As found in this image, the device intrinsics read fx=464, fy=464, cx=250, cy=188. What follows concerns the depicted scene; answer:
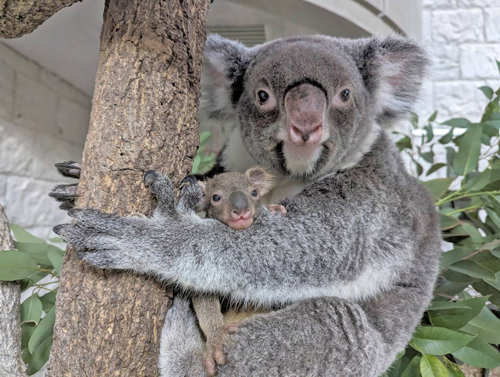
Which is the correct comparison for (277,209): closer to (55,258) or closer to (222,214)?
(222,214)

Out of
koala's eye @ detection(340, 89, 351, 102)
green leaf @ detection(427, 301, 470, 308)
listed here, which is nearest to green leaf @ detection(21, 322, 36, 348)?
koala's eye @ detection(340, 89, 351, 102)

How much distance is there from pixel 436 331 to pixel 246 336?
0.66 metres

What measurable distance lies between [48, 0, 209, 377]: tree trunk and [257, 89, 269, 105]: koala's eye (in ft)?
0.93

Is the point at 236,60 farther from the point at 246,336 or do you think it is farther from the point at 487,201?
the point at 487,201

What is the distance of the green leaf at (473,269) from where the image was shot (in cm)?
153

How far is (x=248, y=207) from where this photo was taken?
1224 millimetres

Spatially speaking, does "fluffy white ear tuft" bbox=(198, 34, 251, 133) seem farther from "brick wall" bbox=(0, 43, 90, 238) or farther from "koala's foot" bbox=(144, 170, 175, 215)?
"brick wall" bbox=(0, 43, 90, 238)

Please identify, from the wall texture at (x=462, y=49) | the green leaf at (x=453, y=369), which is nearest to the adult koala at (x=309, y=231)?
the green leaf at (x=453, y=369)

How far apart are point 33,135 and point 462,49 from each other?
9.67ft

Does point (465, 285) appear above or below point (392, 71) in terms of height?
below

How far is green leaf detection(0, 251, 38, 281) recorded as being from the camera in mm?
1216

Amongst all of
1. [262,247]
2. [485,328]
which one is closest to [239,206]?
[262,247]

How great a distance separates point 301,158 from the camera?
1332 mm

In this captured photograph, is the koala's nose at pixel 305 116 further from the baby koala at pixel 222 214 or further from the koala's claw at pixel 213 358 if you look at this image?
the koala's claw at pixel 213 358
